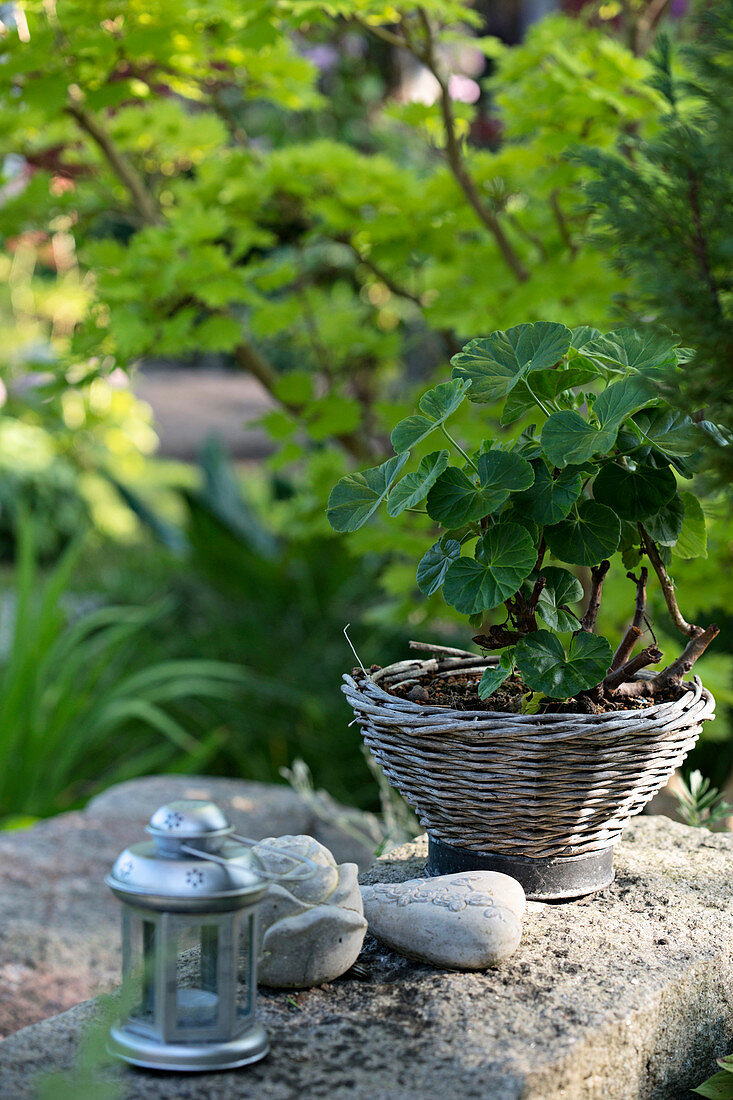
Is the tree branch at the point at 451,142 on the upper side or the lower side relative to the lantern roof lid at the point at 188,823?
upper

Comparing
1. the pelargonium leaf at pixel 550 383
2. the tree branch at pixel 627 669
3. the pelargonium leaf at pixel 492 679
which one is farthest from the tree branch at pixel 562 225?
the pelargonium leaf at pixel 492 679

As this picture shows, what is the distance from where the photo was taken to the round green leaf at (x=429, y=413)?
36.6 inches

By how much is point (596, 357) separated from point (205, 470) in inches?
124

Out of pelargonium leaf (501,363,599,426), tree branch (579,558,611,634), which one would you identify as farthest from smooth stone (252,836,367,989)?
pelargonium leaf (501,363,599,426)

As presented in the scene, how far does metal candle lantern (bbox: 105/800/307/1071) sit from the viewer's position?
73 cm

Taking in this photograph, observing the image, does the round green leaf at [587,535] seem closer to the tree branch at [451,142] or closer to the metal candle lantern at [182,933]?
the metal candle lantern at [182,933]

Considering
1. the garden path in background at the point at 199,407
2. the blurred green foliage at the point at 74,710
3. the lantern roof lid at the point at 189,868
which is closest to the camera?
the lantern roof lid at the point at 189,868

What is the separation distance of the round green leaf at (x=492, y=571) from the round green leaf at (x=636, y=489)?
103 mm

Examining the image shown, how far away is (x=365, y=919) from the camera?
90 cm

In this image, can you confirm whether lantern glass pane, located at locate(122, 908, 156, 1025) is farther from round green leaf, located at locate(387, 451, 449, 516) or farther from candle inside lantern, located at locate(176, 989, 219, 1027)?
round green leaf, located at locate(387, 451, 449, 516)

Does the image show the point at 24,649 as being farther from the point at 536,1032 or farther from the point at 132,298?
the point at 536,1032

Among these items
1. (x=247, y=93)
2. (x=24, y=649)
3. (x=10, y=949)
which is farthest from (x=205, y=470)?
(x=10, y=949)

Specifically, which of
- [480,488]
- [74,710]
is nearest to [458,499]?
[480,488]

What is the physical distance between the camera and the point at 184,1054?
0.73 meters
